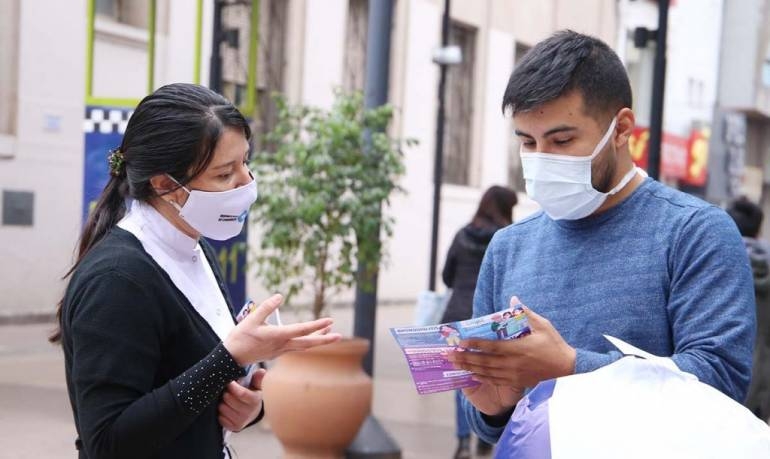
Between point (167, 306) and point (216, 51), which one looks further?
point (216, 51)

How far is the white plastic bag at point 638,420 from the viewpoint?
173 cm

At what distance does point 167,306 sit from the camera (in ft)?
7.04

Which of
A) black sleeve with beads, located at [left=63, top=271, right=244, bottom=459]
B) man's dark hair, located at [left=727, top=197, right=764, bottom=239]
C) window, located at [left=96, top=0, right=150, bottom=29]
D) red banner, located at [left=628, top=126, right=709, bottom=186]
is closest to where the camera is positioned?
black sleeve with beads, located at [left=63, top=271, right=244, bottom=459]

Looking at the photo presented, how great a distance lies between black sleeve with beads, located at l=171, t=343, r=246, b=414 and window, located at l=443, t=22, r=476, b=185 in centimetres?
1687

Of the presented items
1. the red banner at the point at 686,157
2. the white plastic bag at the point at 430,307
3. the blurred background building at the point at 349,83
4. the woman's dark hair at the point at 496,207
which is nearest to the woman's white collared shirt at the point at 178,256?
the blurred background building at the point at 349,83

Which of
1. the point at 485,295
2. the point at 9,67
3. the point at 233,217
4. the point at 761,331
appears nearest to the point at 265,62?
the point at 9,67

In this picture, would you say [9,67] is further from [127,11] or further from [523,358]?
[523,358]

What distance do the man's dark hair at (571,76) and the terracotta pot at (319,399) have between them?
13.3ft

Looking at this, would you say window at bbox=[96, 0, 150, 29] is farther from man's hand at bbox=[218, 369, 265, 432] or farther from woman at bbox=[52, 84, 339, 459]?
man's hand at bbox=[218, 369, 265, 432]

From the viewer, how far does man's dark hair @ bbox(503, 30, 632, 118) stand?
2139mm

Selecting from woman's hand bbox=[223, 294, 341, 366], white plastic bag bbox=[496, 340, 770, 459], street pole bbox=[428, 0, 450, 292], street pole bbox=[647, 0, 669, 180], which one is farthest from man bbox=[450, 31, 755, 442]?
street pole bbox=[428, 0, 450, 292]

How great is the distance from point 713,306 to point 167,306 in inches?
43.8

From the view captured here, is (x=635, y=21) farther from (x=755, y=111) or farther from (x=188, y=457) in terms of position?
(x=188, y=457)

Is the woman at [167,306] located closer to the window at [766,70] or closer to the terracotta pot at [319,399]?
the terracotta pot at [319,399]
